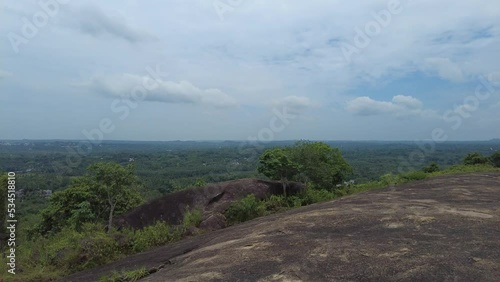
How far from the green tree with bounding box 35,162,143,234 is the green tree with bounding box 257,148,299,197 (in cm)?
811

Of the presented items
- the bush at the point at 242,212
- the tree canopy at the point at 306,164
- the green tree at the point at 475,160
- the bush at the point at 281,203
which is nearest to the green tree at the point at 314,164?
the tree canopy at the point at 306,164

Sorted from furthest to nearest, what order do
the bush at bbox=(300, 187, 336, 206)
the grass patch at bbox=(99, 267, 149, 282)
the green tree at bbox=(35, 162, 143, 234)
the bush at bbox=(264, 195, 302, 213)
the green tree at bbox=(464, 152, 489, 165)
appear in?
the green tree at bbox=(464, 152, 489, 165)
the green tree at bbox=(35, 162, 143, 234)
the bush at bbox=(300, 187, 336, 206)
the bush at bbox=(264, 195, 302, 213)
the grass patch at bbox=(99, 267, 149, 282)

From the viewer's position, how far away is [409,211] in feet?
32.2

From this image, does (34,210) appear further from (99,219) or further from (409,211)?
(409,211)

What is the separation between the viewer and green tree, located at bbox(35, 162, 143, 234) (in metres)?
20.8

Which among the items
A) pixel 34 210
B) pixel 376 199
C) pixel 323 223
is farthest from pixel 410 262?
pixel 34 210

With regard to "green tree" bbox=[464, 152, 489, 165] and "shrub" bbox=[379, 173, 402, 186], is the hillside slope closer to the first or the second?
"shrub" bbox=[379, 173, 402, 186]

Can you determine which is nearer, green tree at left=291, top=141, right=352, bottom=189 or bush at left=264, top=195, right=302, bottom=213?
bush at left=264, top=195, right=302, bottom=213

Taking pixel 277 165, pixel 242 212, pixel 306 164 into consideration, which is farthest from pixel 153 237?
pixel 306 164

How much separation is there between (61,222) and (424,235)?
23973mm

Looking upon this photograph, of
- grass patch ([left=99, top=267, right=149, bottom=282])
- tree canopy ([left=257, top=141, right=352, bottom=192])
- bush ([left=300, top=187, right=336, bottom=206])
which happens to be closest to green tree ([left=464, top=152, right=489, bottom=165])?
tree canopy ([left=257, top=141, right=352, bottom=192])

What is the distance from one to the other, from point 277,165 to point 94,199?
1242 centimetres

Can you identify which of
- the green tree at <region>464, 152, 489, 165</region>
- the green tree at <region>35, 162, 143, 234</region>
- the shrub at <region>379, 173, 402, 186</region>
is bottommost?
the green tree at <region>35, 162, 143, 234</region>

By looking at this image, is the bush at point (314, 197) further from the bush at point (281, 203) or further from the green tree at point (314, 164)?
the green tree at point (314, 164)
